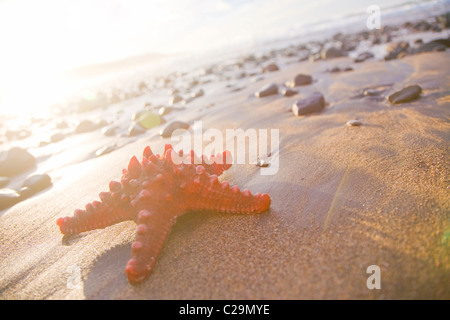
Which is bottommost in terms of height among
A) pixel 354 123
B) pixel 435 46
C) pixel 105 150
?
pixel 105 150

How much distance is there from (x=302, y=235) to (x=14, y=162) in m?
5.77

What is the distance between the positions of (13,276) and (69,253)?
454mm

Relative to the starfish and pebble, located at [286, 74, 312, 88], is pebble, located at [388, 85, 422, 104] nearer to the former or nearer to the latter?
pebble, located at [286, 74, 312, 88]

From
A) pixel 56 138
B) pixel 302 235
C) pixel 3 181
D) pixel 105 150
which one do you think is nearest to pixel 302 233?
pixel 302 235

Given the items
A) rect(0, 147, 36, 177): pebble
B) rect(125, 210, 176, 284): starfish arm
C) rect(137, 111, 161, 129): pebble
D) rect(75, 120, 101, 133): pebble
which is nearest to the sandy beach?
rect(125, 210, 176, 284): starfish arm

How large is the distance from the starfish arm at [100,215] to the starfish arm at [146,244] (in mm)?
275

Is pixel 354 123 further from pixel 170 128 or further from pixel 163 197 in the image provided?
pixel 170 128

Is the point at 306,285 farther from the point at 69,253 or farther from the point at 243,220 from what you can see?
the point at 69,253

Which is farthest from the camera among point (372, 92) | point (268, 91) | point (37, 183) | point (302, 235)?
point (268, 91)

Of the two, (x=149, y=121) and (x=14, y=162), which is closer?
(x=14, y=162)

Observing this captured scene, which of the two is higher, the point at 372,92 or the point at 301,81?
the point at 301,81

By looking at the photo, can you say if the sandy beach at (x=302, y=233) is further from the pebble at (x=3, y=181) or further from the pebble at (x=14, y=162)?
the pebble at (x=14, y=162)

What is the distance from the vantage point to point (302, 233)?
7.14ft
